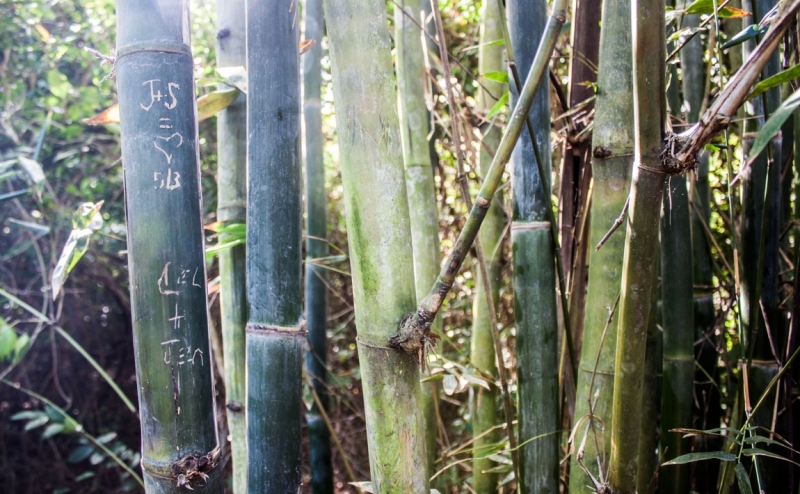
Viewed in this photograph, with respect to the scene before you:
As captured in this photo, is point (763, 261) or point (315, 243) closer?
point (763, 261)

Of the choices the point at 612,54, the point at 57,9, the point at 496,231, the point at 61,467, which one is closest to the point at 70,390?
the point at 61,467

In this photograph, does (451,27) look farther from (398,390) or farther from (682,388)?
(398,390)

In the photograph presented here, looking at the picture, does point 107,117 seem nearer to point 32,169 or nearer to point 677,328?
point 32,169

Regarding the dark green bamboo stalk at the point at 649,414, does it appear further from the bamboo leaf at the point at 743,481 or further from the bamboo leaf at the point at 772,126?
the bamboo leaf at the point at 772,126

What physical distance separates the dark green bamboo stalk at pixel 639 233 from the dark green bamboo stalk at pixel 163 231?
0.52 metres

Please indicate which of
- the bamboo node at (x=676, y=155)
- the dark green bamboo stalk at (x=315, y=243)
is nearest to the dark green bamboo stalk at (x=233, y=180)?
the dark green bamboo stalk at (x=315, y=243)

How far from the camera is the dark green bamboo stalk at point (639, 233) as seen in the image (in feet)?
1.78

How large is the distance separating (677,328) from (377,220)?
819 millimetres

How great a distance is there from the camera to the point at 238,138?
106cm

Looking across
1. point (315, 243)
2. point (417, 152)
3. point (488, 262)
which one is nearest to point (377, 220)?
point (417, 152)

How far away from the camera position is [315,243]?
1692 millimetres

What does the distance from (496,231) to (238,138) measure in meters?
0.76

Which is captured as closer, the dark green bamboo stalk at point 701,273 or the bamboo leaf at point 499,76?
the bamboo leaf at point 499,76

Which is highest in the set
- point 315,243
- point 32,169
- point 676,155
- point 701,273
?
point 32,169
